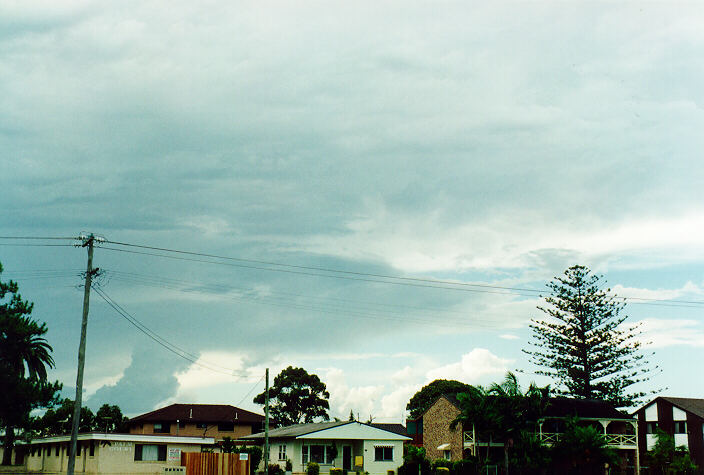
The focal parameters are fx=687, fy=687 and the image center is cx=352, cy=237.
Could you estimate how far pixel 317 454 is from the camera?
5431 centimetres

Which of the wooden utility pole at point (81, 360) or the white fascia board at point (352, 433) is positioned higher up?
the wooden utility pole at point (81, 360)

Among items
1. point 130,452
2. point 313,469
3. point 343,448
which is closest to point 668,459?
point 343,448

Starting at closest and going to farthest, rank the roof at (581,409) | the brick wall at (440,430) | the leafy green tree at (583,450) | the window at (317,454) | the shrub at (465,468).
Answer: the shrub at (465,468)
the leafy green tree at (583,450)
the window at (317,454)
the roof at (581,409)
the brick wall at (440,430)

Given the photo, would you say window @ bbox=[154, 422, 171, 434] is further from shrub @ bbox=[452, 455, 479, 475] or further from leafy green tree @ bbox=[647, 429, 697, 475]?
leafy green tree @ bbox=[647, 429, 697, 475]

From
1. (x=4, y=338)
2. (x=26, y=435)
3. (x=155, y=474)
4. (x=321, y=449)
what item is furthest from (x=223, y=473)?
(x=26, y=435)

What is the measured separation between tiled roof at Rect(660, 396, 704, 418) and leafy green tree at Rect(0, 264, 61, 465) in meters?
57.9

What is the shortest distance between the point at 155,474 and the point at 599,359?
1877 inches

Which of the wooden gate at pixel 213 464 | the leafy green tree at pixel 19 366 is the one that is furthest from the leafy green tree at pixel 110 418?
the wooden gate at pixel 213 464

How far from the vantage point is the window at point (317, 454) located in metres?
53.9

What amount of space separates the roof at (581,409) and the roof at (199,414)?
37875 millimetres

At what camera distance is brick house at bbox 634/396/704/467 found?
66.1 m

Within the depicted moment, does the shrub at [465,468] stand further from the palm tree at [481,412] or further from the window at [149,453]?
the window at [149,453]

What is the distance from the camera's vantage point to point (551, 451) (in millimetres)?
52375

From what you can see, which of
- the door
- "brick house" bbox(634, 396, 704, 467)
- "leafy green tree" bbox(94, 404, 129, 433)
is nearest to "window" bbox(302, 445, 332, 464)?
the door
